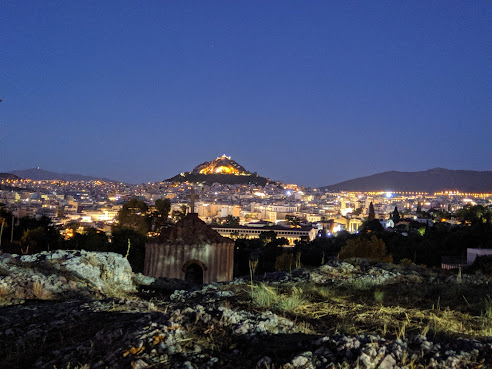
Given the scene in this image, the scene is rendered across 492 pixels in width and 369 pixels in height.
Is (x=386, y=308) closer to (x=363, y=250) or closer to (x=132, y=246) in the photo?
(x=132, y=246)

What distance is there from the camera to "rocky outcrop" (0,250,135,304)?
6.91 meters

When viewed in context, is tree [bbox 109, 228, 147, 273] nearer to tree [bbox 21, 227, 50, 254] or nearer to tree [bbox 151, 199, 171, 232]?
tree [bbox 21, 227, 50, 254]

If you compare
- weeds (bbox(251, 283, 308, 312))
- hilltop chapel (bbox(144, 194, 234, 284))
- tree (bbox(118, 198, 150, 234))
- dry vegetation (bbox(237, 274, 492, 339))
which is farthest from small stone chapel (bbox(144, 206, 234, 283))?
tree (bbox(118, 198, 150, 234))

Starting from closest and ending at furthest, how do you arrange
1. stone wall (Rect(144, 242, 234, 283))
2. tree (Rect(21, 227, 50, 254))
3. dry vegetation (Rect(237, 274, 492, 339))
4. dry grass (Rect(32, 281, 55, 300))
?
dry vegetation (Rect(237, 274, 492, 339)) < dry grass (Rect(32, 281, 55, 300)) < stone wall (Rect(144, 242, 234, 283)) < tree (Rect(21, 227, 50, 254))

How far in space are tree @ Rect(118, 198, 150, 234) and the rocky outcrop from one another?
36.6m

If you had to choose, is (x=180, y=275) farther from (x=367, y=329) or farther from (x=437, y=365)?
(x=437, y=365)

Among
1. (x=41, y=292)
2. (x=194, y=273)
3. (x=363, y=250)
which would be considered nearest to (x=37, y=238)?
(x=194, y=273)

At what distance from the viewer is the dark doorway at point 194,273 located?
13.1m

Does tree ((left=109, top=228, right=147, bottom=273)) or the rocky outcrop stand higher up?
the rocky outcrop

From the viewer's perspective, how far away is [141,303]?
5.84m

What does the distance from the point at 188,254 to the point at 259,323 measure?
8.74 metres

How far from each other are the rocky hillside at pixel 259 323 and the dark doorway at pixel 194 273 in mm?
5083

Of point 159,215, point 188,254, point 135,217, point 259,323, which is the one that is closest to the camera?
point 259,323

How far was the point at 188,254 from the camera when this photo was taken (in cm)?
1273
